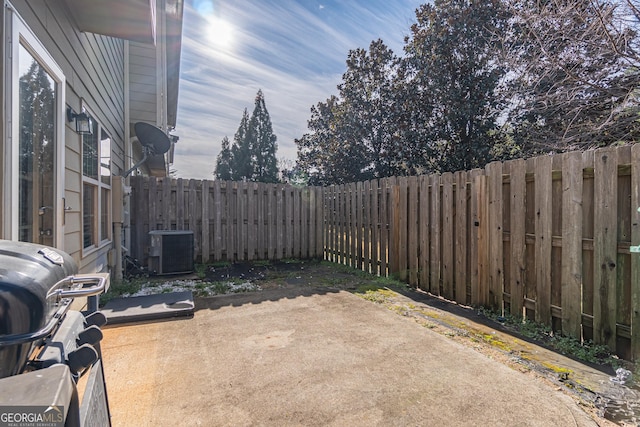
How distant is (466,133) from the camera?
9047 millimetres

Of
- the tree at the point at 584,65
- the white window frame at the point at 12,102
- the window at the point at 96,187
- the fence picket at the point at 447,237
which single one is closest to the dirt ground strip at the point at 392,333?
the fence picket at the point at 447,237

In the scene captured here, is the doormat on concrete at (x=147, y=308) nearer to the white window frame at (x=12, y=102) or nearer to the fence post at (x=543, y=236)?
the white window frame at (x=12, y=102)

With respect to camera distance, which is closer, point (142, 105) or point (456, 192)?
point (456, 192)

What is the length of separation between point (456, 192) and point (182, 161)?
24.1 metres

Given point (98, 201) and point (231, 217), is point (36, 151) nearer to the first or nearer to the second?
point (98, 201)

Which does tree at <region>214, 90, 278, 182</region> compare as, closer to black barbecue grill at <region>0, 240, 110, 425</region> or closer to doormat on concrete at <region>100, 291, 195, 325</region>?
doormat on concrete at <region>100, 291, 195, 325</region>

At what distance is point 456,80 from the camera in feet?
28.7

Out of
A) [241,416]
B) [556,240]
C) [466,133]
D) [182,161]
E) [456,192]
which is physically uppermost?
[182,161]

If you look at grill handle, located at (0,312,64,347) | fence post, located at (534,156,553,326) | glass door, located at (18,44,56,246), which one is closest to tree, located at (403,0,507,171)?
fence post, located at (534,156,553,326)

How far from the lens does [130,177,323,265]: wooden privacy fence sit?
6.49 m

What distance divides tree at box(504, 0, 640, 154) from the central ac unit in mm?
6967

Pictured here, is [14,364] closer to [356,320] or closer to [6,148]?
[6,148]

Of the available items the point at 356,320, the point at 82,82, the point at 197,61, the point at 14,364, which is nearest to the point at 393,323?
the point at 356,320
